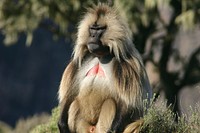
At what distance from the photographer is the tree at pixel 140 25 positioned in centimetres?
1497

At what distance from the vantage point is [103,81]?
6.95 m

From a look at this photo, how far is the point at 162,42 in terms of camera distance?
1625 centimetres

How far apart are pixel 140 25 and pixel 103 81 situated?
8615 mm

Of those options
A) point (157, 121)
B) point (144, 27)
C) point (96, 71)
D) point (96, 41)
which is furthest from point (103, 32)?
point (144, 27)

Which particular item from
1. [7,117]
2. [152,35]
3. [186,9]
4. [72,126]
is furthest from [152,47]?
[7,117]

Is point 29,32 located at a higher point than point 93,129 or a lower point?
lower

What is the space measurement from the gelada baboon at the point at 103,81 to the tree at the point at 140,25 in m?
7.39

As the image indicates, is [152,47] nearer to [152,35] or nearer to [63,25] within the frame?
[152,35]

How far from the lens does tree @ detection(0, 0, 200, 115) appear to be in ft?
49.1

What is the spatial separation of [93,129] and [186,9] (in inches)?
306

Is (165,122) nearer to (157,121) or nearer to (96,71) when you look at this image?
(157,121)

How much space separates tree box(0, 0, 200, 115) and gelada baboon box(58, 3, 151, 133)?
739 centimetres

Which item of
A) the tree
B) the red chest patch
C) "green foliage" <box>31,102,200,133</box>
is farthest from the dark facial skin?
the tree

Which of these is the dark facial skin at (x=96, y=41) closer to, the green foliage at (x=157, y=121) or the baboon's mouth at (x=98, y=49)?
the baboon's mouth at (x=98, y=49)
